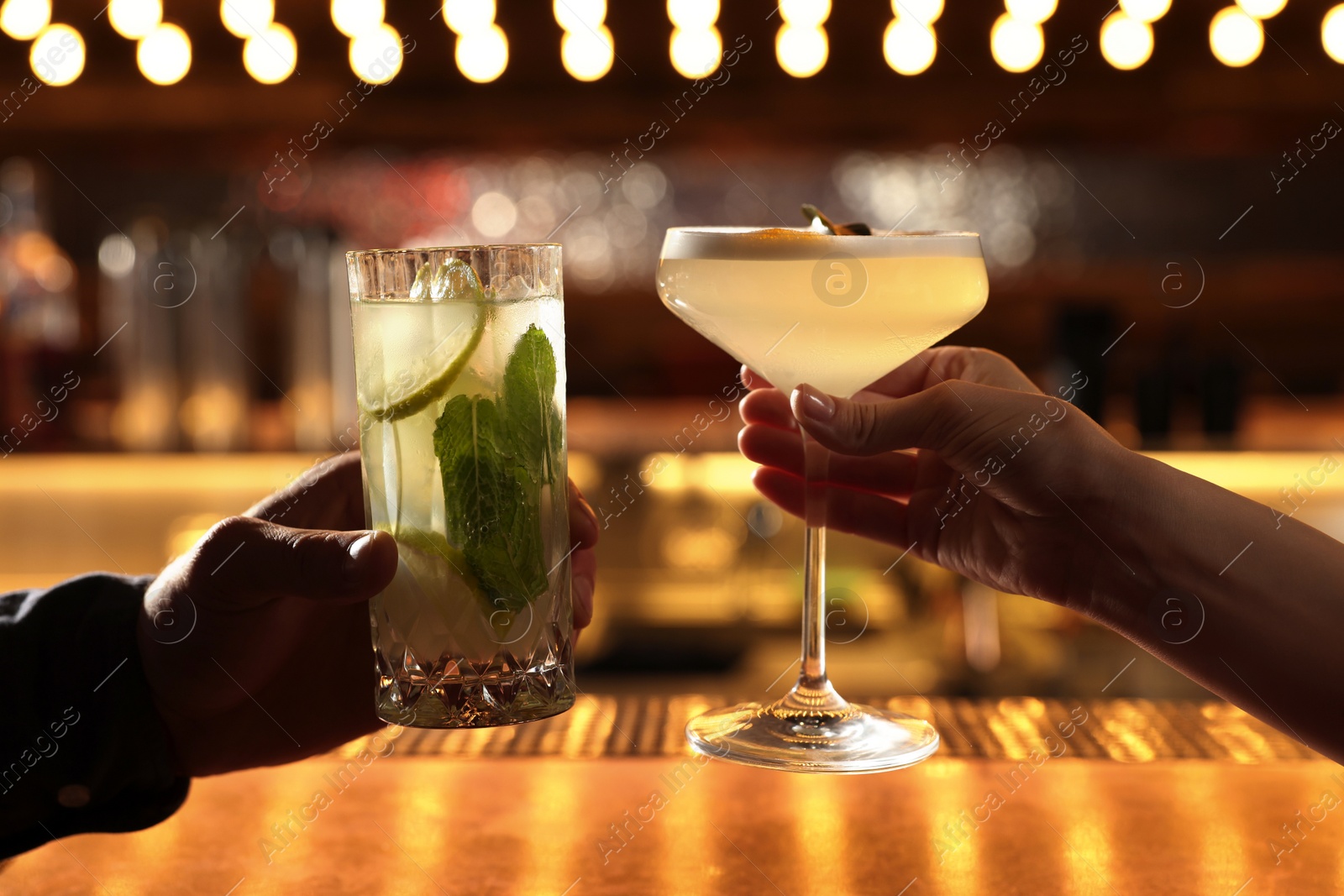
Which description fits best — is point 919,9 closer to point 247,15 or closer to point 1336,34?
point 1336,34

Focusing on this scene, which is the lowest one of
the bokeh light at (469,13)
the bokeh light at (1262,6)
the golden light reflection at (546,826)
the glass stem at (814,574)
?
the golden light reflection at (546,826)

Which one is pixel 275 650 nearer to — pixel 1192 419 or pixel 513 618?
pixel 513 618

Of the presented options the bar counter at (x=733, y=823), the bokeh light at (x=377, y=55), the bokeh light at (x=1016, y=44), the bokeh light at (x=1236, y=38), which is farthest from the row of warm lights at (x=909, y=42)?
the bar counter at (x=733, y=823)

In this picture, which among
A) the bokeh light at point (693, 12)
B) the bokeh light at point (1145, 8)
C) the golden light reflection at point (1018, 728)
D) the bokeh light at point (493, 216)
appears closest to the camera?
the golden light reflection at point (1018, 728)

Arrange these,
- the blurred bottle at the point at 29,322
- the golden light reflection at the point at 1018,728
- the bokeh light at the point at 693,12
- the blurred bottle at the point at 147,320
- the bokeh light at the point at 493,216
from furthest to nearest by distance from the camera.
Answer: the bokeh light at the point at 493,216 < the blurred bottle at the point at 29,322 < the blurred bottle at the point at 147,320 < the bokeh light at the point at 693,12 < the golden light reflection at the point at 1018,728

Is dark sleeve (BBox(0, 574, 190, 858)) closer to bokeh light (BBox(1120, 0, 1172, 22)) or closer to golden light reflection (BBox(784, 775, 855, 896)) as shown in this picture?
golden light reflection (BBox(784, 775, 855, 896))

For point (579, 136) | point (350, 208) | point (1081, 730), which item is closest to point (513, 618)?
point (1081, 730)

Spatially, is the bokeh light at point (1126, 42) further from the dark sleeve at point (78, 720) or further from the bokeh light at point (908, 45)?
the dark sleeve at point (78, 720)
